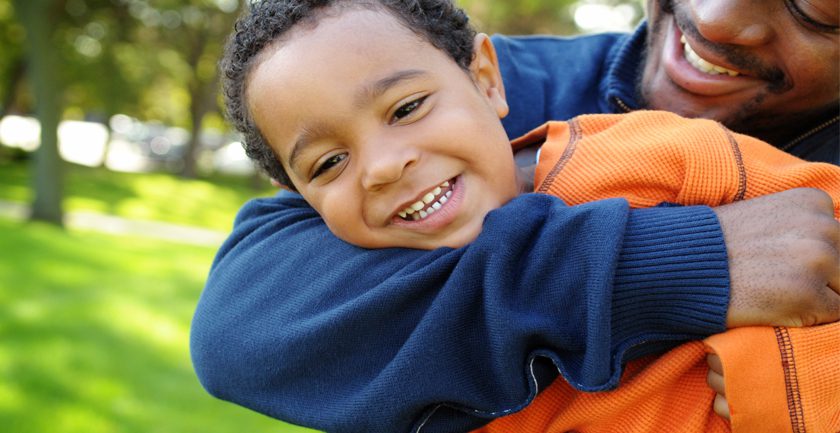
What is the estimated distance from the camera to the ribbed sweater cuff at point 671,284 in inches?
54.7

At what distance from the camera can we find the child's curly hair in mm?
1831

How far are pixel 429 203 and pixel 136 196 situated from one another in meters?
21.1

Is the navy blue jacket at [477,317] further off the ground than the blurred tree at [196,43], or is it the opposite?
the navy blue jacket at [477,317]

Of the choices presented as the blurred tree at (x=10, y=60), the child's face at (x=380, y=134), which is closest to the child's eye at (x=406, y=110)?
the child's face at (x=380, y=134)

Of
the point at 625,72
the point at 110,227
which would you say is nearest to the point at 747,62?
the point at 625,72

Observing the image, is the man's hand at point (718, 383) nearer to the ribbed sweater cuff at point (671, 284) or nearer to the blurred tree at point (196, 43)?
the ribbed sweater cuff at point (671, 284)

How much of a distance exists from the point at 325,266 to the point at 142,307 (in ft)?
20.4

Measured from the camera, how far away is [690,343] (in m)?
1.46

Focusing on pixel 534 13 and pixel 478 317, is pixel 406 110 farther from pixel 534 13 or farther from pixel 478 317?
pixel 534 13

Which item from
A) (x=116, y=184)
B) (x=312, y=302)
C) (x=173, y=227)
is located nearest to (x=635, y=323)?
(x=312, y=302)

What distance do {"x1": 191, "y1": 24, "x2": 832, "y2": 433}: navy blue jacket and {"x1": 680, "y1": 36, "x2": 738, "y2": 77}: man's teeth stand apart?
71 centimetres

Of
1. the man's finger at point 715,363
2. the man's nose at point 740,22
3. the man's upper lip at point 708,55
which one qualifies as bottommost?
the man's finger at point 715,363

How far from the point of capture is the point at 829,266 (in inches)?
55.7

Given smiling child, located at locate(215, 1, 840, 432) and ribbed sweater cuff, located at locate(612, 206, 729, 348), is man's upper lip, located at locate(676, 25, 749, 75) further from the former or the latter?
ribbed sweater cuff, located at locate(612, 206, 729, 348)
